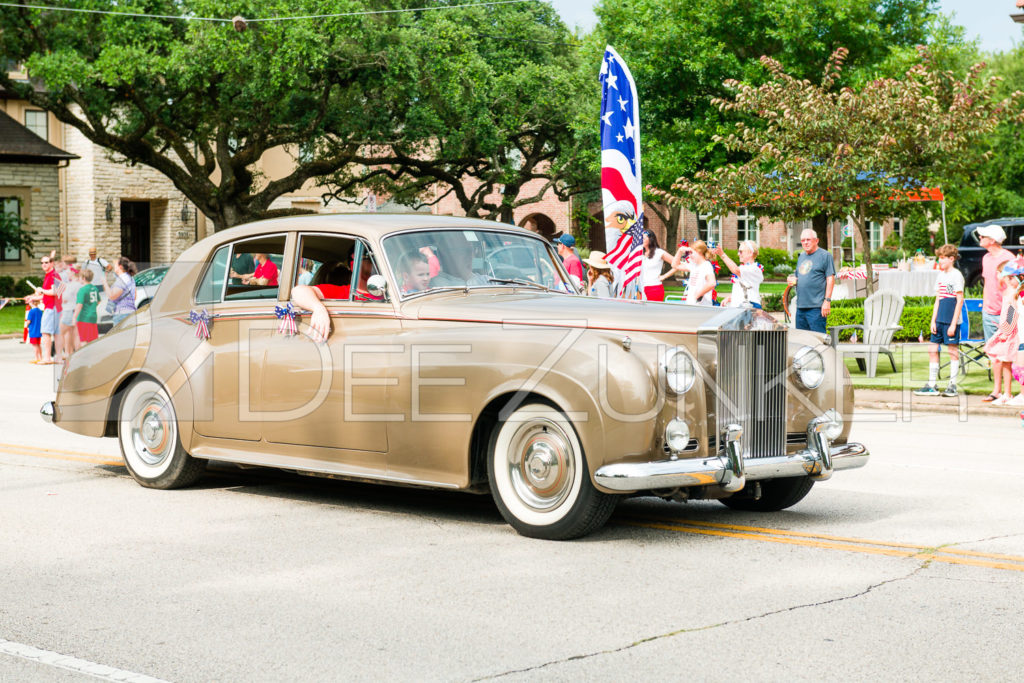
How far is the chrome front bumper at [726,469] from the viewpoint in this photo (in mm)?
6289

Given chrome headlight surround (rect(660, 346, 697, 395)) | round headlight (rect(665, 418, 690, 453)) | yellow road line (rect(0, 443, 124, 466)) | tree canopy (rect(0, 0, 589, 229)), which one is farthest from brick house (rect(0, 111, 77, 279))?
round headlight (rect(665, 418, 690, 453))

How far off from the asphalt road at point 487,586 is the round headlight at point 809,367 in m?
0.87

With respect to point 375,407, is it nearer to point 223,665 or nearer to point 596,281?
point 223,665

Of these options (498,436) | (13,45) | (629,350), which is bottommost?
(498,436)

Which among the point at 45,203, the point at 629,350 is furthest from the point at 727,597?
the point at 45,203

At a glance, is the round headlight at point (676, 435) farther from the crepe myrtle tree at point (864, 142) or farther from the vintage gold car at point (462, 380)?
the crepe myrtle tree at point (864, 142)

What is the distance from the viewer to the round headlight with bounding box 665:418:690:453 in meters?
6.46

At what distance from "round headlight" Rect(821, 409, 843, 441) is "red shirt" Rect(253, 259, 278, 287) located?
144 inches

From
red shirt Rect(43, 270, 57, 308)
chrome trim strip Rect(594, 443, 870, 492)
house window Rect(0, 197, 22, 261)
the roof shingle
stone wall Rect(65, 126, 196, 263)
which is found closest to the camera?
chrome trim strip Rect(594, 443, 870, 492)

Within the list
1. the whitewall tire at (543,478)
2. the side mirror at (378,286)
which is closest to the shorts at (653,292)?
the side mirror at (378,286)

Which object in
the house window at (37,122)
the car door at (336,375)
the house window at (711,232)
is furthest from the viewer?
the house window at (711,232)

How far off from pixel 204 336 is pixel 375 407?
170cm

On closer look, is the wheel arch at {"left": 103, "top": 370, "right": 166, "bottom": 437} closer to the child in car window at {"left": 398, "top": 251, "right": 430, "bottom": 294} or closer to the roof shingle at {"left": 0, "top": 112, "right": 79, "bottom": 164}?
the child in car window at {"left": 398, "top": 251, "right": 430, "bottom": 294}

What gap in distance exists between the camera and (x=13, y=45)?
29.3 metres
